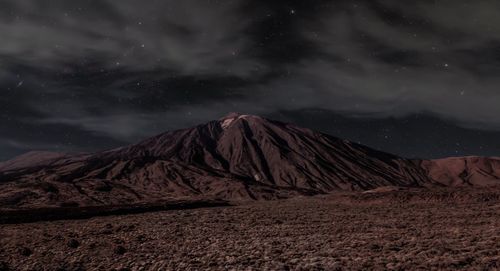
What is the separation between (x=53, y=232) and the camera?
3400 centimetres

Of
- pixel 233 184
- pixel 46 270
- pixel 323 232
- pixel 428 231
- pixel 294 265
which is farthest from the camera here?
pixel 233 184

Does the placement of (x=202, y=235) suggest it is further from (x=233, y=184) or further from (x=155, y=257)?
(x=233, y=184)

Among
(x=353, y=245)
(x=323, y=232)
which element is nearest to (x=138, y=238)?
(x=323, y=232)

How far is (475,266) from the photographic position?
50.6 ft

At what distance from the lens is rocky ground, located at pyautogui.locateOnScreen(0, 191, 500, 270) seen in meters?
17.9

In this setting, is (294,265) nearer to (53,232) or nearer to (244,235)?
(244,235)

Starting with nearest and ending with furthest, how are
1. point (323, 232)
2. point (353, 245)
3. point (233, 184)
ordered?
point (353, 245) < point (323, 232) < point (233, 184)

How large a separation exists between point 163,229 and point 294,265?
18.6 metres

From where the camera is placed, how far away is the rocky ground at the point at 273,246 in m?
17.9

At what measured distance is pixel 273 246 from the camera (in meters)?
23.2

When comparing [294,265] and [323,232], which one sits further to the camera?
[323,232]

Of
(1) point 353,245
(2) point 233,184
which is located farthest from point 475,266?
(2) point 233,184

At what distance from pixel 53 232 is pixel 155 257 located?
16562mm

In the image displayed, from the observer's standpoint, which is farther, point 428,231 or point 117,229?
point 117,229
